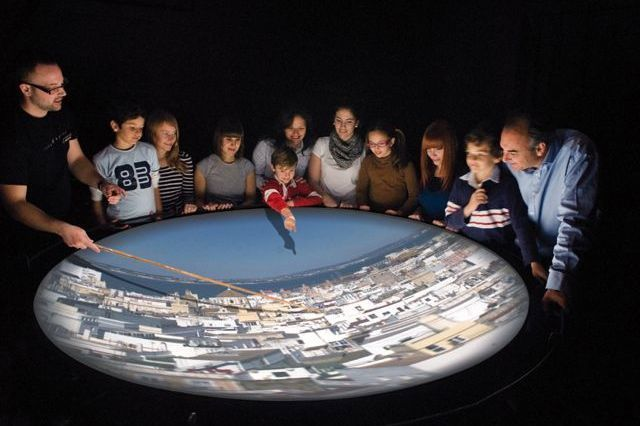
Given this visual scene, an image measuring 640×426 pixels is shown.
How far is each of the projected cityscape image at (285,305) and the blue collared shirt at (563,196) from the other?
35 cm

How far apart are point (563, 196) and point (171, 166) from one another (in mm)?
2470

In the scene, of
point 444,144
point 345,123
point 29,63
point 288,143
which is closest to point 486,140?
point 444,144

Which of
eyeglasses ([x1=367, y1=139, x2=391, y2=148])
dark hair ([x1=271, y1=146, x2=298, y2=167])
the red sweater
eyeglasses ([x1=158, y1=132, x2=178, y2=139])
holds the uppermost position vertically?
eyeglasses ([x1=158, y1=132, x2=178, y2=139])

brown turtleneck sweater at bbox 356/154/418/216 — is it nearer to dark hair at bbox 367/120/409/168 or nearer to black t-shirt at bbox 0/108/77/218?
dark hair at bbox 367/120/409/168

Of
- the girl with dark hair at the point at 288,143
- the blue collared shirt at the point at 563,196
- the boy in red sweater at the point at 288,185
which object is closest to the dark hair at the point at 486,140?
the blue collared shirt at the point at 563,196

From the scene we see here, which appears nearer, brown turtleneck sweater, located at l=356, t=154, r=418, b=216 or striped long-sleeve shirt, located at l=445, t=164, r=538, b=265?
striped long-sleeve shirt, located at l=445, t=164, r=538, b=265

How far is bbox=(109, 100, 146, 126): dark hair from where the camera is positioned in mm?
3553

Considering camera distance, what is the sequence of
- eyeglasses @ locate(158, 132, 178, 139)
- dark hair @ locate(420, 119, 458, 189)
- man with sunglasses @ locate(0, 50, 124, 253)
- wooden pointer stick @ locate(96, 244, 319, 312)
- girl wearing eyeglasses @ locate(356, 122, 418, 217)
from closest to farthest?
wooden pointer stick @ locate(96, 244, 319, 312) → man with sunglasses @ locate(0, 50, 124, 253) → dark hair @ locate(420, 119, 458, 189) → eyeglasses @ locate(158, 132, 178, 139) → girl wearing eyeglasses @ locate(356, 122, 418, 217)

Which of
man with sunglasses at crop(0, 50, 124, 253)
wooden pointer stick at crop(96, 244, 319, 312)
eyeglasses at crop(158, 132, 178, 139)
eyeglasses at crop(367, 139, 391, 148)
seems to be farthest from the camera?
eyeglasses at crop(367, 139, 391, 148)

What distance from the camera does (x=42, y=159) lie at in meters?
3.24

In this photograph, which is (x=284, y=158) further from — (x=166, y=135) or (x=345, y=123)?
(x=166, y=135)

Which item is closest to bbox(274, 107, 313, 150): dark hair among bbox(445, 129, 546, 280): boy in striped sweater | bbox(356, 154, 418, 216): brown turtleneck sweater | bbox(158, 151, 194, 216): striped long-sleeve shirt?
bbox(356, 154, 418, 216): brown turtleneck sweater

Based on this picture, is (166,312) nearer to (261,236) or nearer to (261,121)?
(261,236)

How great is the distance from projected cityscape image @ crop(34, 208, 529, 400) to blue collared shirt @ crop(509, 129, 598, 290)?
0.35m
